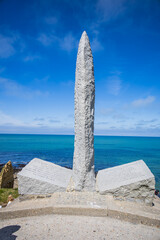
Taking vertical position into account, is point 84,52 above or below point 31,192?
above

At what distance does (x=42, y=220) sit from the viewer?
371cm

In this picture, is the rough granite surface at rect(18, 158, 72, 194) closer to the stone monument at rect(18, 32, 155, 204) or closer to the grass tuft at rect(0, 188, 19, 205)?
the stone monument at rect(18, 32, 155, 204)

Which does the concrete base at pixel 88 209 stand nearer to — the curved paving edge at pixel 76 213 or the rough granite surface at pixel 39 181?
the curved paving edge at pixel 76 213

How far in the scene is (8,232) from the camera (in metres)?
3.30

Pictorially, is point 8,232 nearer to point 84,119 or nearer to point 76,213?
point 76,213

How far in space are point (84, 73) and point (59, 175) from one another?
345 centimetres

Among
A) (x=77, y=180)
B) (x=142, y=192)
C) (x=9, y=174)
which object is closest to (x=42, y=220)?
(x=77, y=180)

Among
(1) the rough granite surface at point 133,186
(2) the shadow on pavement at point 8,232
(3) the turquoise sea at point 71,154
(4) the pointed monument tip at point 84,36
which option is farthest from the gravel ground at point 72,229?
(3) the turquoise sea at point 71,154

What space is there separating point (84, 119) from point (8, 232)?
336cm

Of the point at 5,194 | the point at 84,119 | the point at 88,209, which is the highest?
the point at 84,119

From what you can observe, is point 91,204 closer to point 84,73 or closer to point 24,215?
point 24,215

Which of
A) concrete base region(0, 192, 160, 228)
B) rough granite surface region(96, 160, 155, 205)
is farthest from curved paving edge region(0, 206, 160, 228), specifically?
rough granite surface region(96, 160, 155, 205)

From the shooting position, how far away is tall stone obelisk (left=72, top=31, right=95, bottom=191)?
506cm

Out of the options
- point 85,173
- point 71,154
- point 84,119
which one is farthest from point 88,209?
point 71,154
